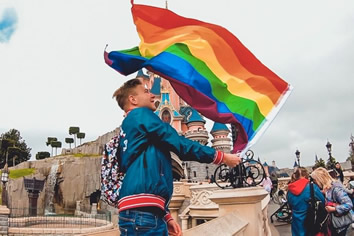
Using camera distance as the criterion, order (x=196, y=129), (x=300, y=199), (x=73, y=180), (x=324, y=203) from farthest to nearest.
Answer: (x=73, y=180) → (x=196, y=129) → (x=300, y=199) → (x=324, y=203)

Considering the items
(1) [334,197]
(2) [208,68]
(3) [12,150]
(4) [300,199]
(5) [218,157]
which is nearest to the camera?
(5) [218,157]

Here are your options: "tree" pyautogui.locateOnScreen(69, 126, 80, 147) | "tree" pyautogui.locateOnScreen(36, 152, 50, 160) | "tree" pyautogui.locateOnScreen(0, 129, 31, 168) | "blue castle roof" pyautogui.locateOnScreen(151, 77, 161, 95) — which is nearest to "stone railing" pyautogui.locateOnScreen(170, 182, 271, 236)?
"blue castle roof" pyautogui.locateOnScreen(151, 77, 161, 95)

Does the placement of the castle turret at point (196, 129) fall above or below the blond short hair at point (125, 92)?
above

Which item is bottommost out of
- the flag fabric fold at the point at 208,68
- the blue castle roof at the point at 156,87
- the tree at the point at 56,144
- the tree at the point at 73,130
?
the flag fabric fold at the point at 208,68

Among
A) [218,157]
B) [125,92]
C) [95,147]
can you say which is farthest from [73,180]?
[218,157]

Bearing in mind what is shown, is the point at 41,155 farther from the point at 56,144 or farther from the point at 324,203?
the point at 324,203

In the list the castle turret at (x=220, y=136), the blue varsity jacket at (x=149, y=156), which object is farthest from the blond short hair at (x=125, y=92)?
the castle turret at (x=220, y=136)

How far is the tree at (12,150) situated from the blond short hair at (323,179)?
57402 mm

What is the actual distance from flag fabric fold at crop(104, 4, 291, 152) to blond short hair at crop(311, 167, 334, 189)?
1.60 metres

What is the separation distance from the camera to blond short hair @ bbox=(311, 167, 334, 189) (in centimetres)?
495

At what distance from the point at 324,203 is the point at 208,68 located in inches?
109

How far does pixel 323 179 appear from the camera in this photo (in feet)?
16.4

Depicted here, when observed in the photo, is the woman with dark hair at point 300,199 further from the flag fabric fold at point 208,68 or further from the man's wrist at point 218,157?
the man's wrist at point 218,157

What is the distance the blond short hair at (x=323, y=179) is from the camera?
4.95 meters
